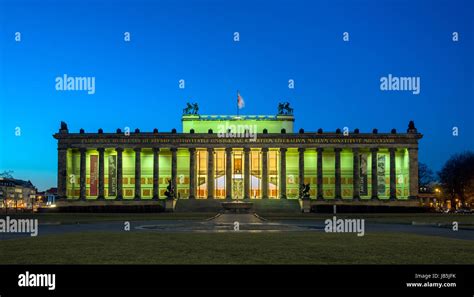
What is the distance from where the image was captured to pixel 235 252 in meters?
24.9

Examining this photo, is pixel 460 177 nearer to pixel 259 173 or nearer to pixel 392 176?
pixel 392 176

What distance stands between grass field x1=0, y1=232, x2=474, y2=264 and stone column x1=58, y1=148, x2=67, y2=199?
10304 centimetres

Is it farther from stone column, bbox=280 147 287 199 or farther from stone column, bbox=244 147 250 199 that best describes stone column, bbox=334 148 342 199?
stone column, bbox=244 147 250 199

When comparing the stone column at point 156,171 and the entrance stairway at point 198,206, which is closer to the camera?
the entrance stairway at point 198,206

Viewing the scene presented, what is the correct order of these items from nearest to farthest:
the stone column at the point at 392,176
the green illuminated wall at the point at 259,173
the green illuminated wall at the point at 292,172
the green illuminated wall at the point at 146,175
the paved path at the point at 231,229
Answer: the paved path at the point at 231,229
the stone column at the point at 392,176
the green illuminated wall at the point at 259,173
the green illuminated wall at the point at 146,175
the green illuminated wall at the point at 292,172

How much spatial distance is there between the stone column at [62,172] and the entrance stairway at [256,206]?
27107 millimetres

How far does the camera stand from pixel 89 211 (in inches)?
4085

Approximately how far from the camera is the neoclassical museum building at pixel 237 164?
5118 inches

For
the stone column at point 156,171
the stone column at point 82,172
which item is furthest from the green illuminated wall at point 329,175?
the stone column at point 82,172

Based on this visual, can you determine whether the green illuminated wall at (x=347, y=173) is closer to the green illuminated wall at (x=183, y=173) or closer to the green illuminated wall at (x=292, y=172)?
the green illuminated wall at (x=292, y=172)

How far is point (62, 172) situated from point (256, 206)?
143 ft

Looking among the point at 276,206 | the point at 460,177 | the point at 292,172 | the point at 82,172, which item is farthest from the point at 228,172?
the point at 460,177
